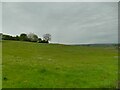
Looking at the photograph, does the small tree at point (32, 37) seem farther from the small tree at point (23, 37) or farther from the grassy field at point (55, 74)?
the grassy field at point (55, 74)

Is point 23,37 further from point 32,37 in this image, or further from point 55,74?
point 55,74

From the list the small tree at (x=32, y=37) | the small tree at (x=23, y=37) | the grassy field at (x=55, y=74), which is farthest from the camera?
the small tree at (x=32, y=37)

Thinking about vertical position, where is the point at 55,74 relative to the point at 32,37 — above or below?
below

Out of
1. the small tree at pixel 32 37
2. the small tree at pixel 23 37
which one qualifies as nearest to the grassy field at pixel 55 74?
the small tree at pixel 23 37

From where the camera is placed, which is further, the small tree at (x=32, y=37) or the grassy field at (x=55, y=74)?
the small tree at (x=32, y=37)

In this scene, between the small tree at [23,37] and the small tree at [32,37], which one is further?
the small tree at [32,37]

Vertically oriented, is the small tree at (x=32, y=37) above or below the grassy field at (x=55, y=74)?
above

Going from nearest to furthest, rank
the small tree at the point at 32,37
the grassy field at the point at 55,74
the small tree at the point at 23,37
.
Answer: the grassy field at the point at 55,74
the small tree at the point at 23,37
the small tree at the point at 32,37

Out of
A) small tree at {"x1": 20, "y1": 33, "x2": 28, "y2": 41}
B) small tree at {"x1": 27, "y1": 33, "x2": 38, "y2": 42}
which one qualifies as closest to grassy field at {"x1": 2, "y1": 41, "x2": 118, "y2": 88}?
small tree at {"x1": 20, "y1": 33, "x2": 28, "y2": 41}

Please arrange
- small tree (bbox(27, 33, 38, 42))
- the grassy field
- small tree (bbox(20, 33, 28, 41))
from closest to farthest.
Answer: the grassy field, small tree (bbox(20, 33, 28, 41)), small tree (bbox(27, 33, 38, 42))

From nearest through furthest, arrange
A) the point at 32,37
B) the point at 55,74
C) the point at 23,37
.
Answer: the point at 55,74, the point at 23,37, the point at 32,37

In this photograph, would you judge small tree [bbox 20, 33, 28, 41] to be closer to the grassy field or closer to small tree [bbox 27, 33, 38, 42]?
small tree [bbox 27, 33, 38, 42]

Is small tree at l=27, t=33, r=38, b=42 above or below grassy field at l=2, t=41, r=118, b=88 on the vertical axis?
above

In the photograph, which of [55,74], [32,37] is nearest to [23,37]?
[32,37]
